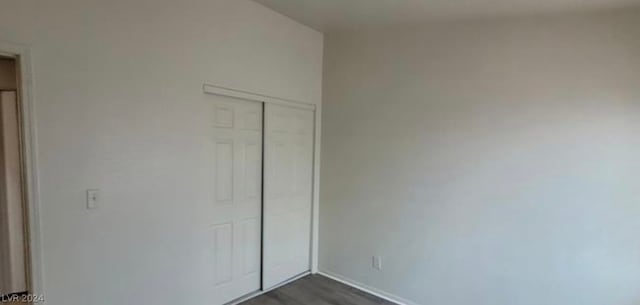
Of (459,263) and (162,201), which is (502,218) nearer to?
(459,263)

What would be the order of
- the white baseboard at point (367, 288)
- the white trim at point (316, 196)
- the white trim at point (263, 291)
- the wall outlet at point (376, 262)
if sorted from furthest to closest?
1. the white trim at point (316, 196)
2. the wall outlet at point (376, 262)
3. the white baseboard at point (367, 288)
4. the white trim at point (263, 291)

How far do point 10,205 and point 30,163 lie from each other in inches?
69.6

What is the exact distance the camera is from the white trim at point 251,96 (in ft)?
9.17

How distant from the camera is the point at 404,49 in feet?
10.7

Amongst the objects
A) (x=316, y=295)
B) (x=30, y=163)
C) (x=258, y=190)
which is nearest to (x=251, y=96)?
(x=258, y=190)

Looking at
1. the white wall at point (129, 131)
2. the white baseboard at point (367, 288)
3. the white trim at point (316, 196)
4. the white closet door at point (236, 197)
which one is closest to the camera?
the white wall at point (129, 131)

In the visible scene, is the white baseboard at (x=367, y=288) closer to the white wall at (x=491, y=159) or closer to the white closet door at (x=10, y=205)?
the white wall at (x=491, y=159)

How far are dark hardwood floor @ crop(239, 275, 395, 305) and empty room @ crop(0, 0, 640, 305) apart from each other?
0.08ft

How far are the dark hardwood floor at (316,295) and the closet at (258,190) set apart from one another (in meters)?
0.13

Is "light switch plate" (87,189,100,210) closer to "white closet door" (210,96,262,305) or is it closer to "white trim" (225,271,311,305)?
"white closet door" (210,96,262,305)

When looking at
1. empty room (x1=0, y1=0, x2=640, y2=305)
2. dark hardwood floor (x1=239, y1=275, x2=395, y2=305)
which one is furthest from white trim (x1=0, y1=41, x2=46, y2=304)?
dark hardwood floor (x1=239, y1=275, x2=395, y2=305)

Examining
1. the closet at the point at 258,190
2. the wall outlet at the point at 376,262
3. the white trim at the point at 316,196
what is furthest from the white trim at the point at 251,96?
the wall outlet at the point at 376,262

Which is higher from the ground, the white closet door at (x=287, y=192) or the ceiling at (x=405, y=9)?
the ceiling at (x=405, y=9)

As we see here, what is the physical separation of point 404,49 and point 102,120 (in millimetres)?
2500
